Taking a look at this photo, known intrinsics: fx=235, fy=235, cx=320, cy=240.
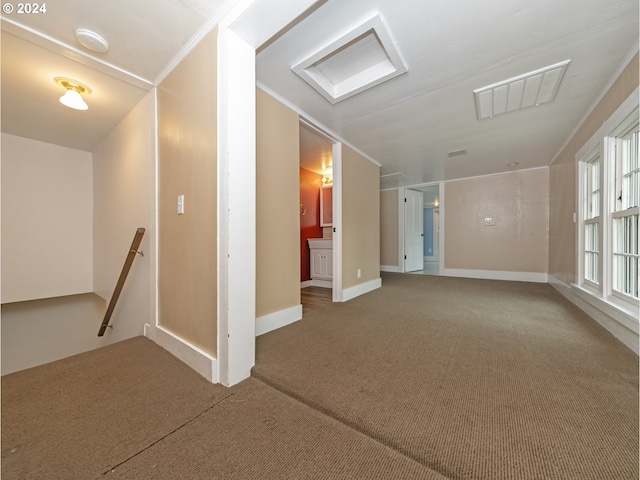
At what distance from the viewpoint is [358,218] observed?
11.5 feet

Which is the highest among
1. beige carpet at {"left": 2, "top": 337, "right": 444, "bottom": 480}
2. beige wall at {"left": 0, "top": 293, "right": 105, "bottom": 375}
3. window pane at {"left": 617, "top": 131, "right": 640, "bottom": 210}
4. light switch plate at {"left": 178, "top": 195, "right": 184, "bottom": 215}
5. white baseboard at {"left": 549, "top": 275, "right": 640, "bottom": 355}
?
window pane at {"left": 617, "top": 131, "right": 640, "bottom": 210}

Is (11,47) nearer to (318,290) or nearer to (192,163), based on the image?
(192,163)

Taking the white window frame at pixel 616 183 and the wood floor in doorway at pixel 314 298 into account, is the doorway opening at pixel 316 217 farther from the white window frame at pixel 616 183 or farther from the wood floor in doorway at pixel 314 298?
the white window frame at pixel 616 183

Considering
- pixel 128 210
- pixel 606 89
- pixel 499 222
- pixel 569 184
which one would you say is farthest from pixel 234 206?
pixel 499 222

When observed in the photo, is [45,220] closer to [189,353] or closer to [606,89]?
[189,353]

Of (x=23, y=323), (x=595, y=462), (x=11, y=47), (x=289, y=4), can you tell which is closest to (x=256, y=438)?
(x=595, y=462)

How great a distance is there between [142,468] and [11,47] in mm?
2752

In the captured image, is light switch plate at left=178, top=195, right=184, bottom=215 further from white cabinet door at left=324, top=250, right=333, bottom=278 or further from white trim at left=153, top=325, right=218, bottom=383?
white cabinet door at left=324, top=250, right=333, bottom=278

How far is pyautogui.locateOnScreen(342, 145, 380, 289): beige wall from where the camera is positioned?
10.6 feet

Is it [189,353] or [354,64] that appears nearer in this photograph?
[189,353]

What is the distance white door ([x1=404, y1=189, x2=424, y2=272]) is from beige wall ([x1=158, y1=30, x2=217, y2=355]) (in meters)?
5.14

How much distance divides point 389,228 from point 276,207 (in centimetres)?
437

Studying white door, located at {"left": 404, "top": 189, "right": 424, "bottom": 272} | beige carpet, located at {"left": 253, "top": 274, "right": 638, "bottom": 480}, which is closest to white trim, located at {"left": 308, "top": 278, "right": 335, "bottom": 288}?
beige carpet, located at {"left": 253, "top": 274, "right": 638, "bottom": 480}

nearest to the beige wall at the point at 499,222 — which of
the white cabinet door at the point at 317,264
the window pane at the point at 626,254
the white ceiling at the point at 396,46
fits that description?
the white ceiling at the point at 396,46
